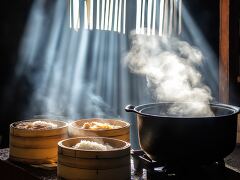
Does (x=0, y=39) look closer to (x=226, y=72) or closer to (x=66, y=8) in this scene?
(x=66, y=8)

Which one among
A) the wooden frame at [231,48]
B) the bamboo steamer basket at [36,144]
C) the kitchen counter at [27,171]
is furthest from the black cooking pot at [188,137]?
the wooden frame at [231,48]

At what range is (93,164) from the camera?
2.02m

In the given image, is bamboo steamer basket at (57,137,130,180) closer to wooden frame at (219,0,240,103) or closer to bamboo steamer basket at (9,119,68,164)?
bamboo steamer basket at (9,119,68,164)

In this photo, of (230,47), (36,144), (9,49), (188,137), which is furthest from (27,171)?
(230,47)

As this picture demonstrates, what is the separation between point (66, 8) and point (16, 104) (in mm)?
1600

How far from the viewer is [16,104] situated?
486cm

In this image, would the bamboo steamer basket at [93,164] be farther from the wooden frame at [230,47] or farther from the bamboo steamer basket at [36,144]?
the wooden frame at [230,47]

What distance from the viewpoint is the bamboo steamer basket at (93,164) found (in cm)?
202

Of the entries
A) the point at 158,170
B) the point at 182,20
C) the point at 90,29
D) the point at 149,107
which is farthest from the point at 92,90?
the point at 158,170

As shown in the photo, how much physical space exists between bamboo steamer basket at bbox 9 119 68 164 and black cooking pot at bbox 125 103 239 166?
0.80m

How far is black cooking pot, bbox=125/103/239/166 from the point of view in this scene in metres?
2.02

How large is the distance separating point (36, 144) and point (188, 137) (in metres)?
1.19

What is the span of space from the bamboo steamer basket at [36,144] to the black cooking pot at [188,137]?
0.80 metres

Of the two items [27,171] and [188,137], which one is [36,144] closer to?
[27,171]
